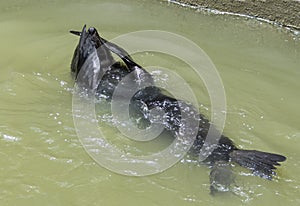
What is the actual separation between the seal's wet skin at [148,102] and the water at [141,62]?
9 centimetres

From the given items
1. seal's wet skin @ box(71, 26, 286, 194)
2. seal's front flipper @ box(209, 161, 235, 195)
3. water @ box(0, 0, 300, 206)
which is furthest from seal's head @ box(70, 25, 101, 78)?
seal's front flipper @ box(209, 161, 235, 195)

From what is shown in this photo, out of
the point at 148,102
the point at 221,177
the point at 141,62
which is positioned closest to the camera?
the point at 221,177

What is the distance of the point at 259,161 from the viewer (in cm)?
321

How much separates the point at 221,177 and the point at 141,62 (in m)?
1.85

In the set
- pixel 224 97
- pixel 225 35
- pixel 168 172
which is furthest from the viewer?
pixel 225 35

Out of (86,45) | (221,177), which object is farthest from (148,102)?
(221,177)

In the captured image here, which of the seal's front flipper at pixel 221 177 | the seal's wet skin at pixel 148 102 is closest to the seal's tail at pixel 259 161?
the seal's wet skin at pixel 148 102

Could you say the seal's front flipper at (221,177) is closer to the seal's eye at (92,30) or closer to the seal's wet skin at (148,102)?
the seal's wet skin at (148,102)

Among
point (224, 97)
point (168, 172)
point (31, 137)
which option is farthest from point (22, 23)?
point (168, 172)

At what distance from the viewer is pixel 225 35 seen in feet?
17.7

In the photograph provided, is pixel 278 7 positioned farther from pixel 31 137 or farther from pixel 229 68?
pixel 31 137

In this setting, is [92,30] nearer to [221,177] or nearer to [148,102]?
[148,102]

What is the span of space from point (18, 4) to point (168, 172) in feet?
12.1

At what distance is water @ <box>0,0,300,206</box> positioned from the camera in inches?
121
